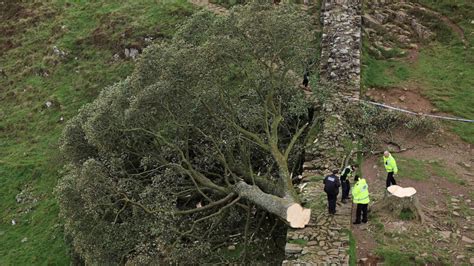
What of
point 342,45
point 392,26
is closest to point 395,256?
point 342,45

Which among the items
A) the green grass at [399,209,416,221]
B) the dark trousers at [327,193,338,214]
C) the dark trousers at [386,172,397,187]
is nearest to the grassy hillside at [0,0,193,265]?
the dark trousers at [327,193,338,214]

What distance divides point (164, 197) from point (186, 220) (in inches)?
54.3

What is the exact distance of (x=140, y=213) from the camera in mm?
16906

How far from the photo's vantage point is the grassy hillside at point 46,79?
25.0 meters

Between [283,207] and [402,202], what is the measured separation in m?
3.96

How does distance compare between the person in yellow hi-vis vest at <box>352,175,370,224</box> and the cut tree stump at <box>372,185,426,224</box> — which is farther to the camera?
the cut tree stump at <box>372,185,426,224</box>

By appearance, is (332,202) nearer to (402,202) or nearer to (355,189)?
(355,189)

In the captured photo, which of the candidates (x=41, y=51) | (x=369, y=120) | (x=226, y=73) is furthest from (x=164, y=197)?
(x=41, y=51)

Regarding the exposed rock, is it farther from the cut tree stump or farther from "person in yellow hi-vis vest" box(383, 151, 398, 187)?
"person in yellow hi-vis vest" box(383, 151, 398, 187)

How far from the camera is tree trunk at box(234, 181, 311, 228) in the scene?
14875mm

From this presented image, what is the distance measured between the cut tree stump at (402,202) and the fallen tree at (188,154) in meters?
2.99

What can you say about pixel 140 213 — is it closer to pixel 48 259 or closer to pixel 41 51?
pixel 48 259

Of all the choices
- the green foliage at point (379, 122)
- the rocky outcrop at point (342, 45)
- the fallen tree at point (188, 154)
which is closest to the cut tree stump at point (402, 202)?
the fallen tree at point (188, 154)

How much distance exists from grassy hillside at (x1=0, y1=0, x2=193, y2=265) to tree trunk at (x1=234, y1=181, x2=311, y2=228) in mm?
11816
